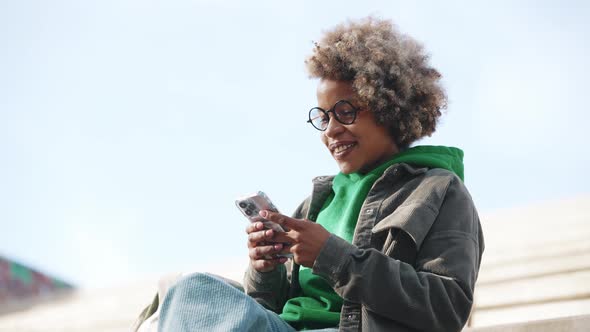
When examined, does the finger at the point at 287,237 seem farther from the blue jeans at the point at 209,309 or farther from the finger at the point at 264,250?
the blue jeans at the point at 209,309

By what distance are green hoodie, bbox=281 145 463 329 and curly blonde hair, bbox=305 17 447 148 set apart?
13 cm

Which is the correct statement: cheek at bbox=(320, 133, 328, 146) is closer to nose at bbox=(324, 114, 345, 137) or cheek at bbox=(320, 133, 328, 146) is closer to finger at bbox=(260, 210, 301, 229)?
nose at bbox=(324, 114, 345, 137)

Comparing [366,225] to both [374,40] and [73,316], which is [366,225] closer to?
[374,40]

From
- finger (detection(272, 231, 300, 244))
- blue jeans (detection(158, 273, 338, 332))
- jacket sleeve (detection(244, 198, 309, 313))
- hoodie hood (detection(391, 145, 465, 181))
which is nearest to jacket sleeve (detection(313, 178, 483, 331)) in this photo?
finger (detection(272, 231, 300, 244))

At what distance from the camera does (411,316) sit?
3066 millimetres

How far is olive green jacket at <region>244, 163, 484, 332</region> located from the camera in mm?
3057

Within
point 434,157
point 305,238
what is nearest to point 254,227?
point 305,238

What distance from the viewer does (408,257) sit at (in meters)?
3.26

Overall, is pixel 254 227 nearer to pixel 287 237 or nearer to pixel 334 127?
pixel 287 237

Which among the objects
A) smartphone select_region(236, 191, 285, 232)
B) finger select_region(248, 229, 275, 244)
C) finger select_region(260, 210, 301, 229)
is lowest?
finger select_region(248, 229, 275, 244)

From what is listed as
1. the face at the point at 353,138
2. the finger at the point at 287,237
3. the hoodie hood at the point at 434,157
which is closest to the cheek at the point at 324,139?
the face at the point at 353,138

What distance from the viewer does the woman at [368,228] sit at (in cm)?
306

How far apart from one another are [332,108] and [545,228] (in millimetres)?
5465

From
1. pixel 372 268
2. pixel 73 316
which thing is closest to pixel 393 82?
pixel 372 268
